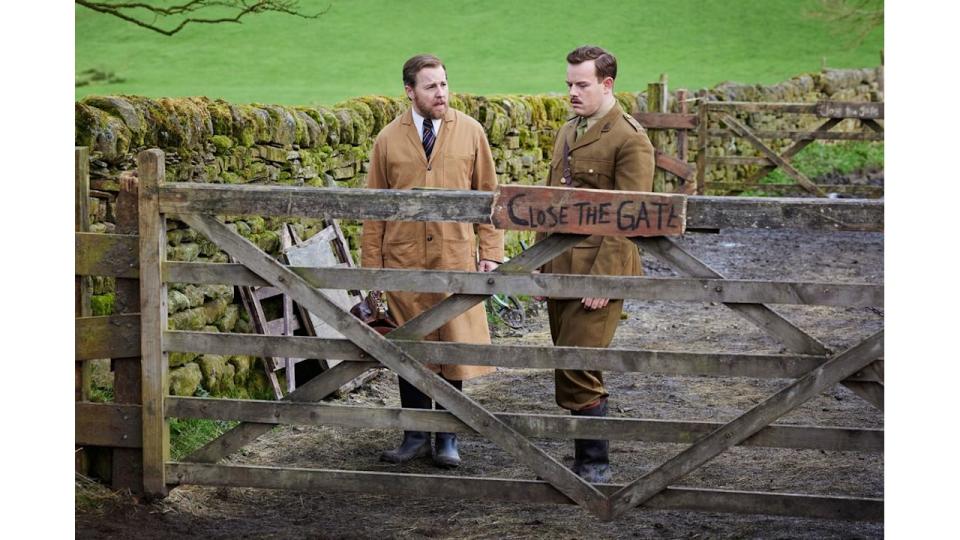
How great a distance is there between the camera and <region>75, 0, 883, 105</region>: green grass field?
22562mm

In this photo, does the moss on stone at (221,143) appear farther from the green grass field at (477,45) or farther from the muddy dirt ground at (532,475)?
the green grass field at (477,45)

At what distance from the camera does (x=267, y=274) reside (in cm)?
450

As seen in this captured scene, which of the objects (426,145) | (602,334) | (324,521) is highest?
(426,145)

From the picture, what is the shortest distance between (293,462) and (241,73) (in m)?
18.1

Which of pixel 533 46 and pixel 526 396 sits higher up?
pixel 533 46

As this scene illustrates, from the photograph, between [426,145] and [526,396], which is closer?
[426,145]

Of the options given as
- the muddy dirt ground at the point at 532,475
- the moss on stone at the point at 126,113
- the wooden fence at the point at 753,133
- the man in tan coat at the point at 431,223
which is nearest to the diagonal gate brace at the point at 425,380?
the muddy dirt ground at the point at 532,475

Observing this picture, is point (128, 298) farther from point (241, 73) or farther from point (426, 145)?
point (241, 73)

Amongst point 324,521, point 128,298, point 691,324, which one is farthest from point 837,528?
point 691,324

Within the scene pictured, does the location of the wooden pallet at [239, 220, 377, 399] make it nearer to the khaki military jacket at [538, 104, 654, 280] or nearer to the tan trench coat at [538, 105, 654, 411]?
the tan trench coat at [538, 105, 654, 411]

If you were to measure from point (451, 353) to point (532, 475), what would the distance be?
1.41 metres

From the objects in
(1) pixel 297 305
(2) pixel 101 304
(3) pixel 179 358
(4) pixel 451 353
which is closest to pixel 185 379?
(3) pixel 179 358

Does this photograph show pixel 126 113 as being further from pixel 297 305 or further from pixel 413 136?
pixel 297 305

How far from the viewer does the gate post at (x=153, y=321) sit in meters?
4.67
